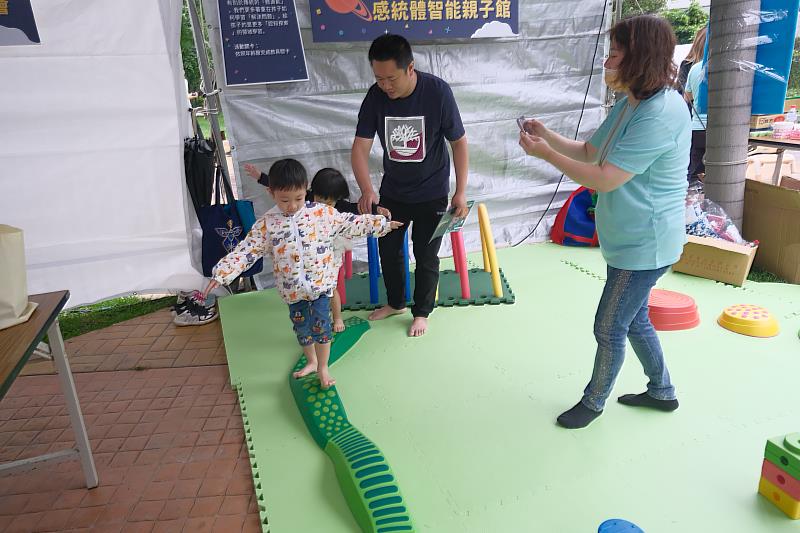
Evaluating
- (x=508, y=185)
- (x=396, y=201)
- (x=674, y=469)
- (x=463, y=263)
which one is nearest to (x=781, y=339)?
(x=674, y=469)

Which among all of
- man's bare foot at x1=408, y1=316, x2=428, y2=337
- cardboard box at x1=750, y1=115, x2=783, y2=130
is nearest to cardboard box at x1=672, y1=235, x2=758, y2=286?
cardboard box at x1=750, y1=115, x2=783, y2=130

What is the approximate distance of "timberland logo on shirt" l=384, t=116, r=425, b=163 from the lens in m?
2.75

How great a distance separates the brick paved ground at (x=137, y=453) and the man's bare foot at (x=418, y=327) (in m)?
0.97

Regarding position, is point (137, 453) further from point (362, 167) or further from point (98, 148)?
point (98, 148)

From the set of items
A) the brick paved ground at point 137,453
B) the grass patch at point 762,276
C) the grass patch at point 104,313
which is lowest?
the brick paved ground at point 137,453

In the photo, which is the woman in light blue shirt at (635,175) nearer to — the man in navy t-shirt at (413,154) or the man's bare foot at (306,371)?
the man in navy t-shirt at (413,154)

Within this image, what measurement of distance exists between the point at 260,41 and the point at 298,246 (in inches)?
69.4

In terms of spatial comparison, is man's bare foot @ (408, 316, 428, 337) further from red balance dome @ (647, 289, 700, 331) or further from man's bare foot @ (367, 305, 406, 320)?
red balance dome @ (647, 289, 700, 331)

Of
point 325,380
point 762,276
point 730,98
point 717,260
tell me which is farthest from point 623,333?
point 730,98

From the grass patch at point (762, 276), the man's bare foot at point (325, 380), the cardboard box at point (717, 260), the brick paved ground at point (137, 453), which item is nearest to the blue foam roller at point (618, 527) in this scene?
the brick paved ground at point (137, 453)

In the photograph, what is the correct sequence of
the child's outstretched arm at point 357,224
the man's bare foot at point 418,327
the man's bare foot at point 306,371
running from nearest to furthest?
the child's outstretched arm at point 357,224
the man's bare foot at point 306,371
the man's bare foot at point 418,327

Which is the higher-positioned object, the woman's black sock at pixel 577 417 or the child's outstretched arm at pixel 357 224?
the child's outstretched arm at pixel 357 224

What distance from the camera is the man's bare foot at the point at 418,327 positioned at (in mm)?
3004

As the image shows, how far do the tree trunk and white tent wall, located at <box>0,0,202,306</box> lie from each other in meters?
3.36
